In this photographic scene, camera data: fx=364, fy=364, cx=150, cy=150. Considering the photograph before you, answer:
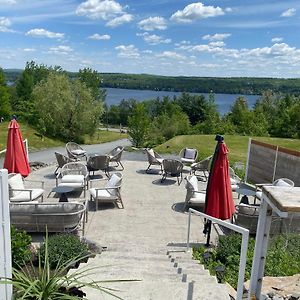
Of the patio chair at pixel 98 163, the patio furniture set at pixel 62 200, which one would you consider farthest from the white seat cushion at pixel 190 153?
the patio chair at pixel 98 163

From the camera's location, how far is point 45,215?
695cm

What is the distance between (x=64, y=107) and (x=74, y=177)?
2769 cm

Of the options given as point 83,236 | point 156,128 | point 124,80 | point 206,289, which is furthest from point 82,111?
point 124,80

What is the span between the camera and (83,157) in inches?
607

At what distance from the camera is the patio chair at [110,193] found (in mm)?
8780

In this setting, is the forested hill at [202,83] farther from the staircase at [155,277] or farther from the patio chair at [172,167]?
the staircase at [155,277]

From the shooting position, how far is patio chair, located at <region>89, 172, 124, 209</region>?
8.78m

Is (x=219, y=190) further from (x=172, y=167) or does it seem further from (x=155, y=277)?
(x=172, y=167)

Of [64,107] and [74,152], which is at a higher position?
Result: [64,107]

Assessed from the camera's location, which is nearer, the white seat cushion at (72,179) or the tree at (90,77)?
the white seat cushion at (72,179)

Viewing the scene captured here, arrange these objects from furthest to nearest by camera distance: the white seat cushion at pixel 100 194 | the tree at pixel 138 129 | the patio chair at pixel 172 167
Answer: the tree at pixel 138 129
the patio chair at pixel 172 167
the white seat cushion at pixel 100 194

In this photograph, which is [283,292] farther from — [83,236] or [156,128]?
[156,128]

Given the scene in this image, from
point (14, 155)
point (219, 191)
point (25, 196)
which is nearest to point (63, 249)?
point (219, 191)

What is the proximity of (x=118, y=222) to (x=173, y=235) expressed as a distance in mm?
1333
